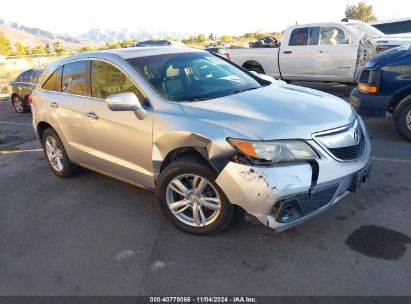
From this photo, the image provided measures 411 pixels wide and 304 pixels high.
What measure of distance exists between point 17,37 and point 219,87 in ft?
559

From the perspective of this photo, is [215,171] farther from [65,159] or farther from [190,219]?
[65,159]

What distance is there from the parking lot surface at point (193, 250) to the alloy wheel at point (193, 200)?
186mm

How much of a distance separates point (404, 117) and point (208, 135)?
370 cm

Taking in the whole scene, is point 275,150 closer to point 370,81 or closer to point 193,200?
point 193,200

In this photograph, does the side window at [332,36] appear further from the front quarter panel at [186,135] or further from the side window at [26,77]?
the side window at [26,77]

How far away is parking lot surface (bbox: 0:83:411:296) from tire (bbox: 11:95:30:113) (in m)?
7.78

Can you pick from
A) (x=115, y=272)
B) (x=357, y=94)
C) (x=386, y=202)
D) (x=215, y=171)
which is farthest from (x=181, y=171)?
(x=357, y=94)

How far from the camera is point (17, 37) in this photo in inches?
5945

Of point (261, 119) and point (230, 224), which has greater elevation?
point (261, 119)

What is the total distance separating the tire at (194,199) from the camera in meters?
3.22

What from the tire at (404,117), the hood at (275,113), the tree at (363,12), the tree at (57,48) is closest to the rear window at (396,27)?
the tire at (404,117)

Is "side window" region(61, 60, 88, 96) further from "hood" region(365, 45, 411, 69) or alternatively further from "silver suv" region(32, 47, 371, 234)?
"hood" region(365, 45, 411, 69)

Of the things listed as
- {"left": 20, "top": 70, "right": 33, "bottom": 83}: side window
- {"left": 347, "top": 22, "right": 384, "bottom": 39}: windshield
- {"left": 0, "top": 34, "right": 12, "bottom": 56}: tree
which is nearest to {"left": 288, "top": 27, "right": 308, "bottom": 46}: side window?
{"left": 347, "top": 22, "right": 384, "bottom": 39}: windshield

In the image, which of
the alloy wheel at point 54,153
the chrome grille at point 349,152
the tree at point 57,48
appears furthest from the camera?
the tree at point 57,48
